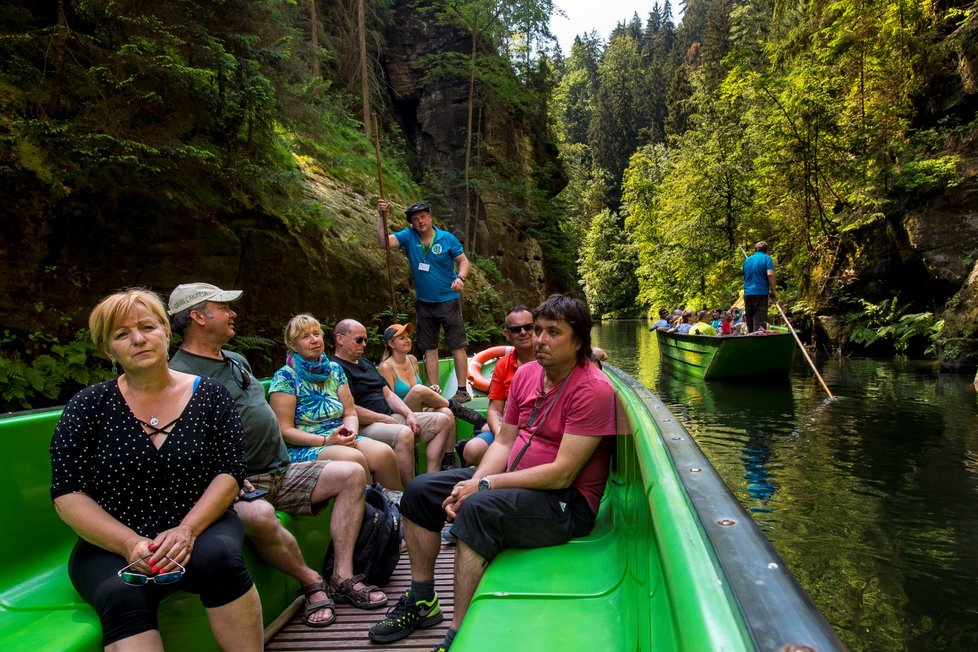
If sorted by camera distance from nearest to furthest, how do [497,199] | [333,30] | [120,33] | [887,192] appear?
1. [120,33]
2. [887,192]
3. [333,30]
4. [497,199]

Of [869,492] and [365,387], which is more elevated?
[365,387]

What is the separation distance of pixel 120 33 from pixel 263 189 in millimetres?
2220

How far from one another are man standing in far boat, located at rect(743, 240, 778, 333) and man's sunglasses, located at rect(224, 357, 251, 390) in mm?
10402

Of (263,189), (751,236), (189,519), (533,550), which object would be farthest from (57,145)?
(751,236)

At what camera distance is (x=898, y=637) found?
3188 mm

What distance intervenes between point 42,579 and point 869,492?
18.4 feet

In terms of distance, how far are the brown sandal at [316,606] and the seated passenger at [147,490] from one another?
0.58m

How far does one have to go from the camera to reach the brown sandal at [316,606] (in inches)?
102

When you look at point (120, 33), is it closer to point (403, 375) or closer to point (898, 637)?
point (403, 375)

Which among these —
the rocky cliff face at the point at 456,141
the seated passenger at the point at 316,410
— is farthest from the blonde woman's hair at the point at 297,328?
the rocky cliff face at the point at 456,141

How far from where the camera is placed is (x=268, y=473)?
9.23ft

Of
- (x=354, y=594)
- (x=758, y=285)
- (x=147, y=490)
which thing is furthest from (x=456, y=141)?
(x=147, y=490)

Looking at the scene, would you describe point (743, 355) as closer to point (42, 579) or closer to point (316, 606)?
point (316, 606)

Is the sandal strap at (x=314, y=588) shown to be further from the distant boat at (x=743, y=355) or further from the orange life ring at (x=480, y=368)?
→ the distant boat at (x=743, y=355)
